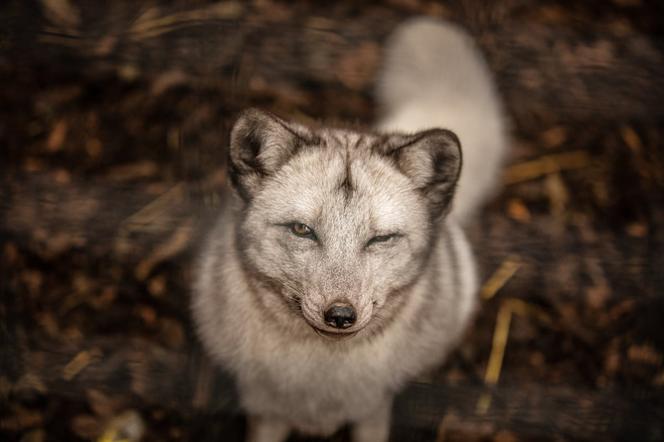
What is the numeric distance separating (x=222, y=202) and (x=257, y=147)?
610 mm

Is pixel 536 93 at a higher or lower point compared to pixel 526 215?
higher

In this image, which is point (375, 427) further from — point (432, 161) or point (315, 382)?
→ point (432, 161)

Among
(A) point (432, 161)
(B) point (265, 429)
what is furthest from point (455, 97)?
(B) point (265, 429)

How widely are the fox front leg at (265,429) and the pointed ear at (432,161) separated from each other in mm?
802

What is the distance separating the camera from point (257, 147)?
61.0 inches

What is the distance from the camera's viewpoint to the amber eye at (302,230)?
4.83ft

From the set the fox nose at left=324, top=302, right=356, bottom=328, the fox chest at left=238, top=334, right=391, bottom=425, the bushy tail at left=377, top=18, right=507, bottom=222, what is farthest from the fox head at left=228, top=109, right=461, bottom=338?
the bushy tail at left=377, top=18, right=507, bottom=222

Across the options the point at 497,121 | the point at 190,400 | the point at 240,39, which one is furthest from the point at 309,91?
the point at 190,400

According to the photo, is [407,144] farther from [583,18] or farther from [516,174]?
[583,18]

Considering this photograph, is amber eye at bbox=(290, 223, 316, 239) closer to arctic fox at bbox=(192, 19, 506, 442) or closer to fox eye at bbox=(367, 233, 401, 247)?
arctic fox at bbox=(192, 19, 506, 442)

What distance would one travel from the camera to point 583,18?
2.57 metres

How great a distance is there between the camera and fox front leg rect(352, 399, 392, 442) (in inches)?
70.9

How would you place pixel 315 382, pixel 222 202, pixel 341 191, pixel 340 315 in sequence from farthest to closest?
1. pixel 222 202
2. pixel 315 382
3. pixel 341 191
4. pixel 340 315

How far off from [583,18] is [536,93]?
470mm
